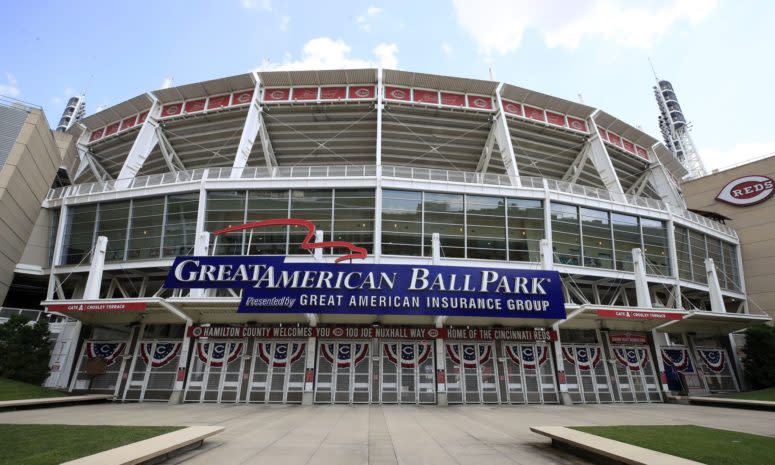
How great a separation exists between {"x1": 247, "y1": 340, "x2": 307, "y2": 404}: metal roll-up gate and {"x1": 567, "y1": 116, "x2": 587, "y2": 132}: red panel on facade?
3087 centimetres

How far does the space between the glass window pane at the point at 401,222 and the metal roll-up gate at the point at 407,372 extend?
5902 mm

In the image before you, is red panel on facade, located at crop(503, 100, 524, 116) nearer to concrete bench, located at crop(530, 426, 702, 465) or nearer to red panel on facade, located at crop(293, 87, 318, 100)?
red panel on facade, located at crop(293, 87, 318, 100)

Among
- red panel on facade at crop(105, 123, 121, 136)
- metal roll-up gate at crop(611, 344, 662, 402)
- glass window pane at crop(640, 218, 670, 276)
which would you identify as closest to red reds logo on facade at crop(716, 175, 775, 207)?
glass window pane at crop(640, 218, 670, 276)

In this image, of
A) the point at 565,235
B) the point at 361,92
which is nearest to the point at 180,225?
the point at 361,92

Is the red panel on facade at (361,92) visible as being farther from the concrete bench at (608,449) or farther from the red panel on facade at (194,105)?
the concrete bench at (608,449)

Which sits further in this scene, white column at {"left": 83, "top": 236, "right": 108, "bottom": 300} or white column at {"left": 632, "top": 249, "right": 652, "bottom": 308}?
white column at {"left": 632, "top": 249, "right": 652, "bottom": 308}

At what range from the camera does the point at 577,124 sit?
127ft

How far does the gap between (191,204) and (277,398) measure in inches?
566

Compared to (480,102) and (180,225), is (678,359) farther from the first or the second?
(180,225)

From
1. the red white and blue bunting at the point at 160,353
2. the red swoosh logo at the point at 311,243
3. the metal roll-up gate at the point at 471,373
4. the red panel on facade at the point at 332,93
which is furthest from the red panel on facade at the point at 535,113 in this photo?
the red white and blue bunting at the point at 160,353

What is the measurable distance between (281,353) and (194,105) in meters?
25.0

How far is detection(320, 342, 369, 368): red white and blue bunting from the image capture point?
24953 millimetres

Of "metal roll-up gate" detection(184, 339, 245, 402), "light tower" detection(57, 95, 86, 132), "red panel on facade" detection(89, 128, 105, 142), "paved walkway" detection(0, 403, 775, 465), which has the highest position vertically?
"light tower" detection(57, 95, 86, 132)

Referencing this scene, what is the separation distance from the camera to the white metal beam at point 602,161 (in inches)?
1394
